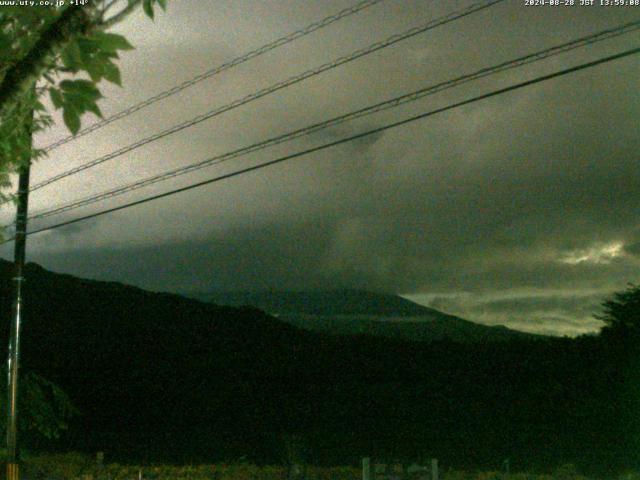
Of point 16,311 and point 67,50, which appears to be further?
point 16,311

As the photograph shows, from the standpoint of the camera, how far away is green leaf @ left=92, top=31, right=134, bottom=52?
262 centimetres

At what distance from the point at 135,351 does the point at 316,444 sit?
39.7 ft

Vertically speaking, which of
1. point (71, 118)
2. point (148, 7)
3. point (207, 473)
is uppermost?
point (148, 7)

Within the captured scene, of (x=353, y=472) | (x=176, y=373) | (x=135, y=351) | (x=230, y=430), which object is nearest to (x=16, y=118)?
(x=353, y=472)

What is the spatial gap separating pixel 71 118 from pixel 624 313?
26046mm

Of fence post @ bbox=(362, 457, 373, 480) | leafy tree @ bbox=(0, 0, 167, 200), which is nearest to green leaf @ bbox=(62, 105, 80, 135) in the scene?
leafy tree @ bbox=(0, 0, 167, 200)

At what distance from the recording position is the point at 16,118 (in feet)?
12.2

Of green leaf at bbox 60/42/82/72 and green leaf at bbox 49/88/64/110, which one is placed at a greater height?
green leaf at bbox 60/42/82/72

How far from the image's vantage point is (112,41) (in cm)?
262

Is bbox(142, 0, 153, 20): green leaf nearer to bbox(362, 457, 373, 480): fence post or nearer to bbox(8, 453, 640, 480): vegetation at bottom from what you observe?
bbox(362, 457, 373, 480): fence post

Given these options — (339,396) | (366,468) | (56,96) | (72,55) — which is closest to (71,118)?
(56,96)

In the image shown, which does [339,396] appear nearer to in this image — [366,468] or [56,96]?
[366,468]

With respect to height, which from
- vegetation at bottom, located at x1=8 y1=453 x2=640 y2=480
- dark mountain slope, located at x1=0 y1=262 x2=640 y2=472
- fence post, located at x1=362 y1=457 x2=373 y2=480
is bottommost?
vegetation at bottom, located at x1=8 y1=453 x2=640 y2=480

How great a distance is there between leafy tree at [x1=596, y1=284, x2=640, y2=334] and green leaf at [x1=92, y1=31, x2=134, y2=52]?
25.1m
